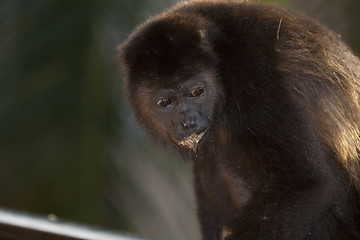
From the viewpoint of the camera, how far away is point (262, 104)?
14.4 feet

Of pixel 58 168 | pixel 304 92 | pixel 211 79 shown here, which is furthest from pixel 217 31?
pixel 58 168

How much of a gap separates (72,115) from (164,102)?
8.81 ft

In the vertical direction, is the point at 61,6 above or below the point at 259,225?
below

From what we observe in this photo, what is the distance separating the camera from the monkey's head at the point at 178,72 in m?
4.61

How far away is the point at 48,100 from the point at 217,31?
3.02 metres

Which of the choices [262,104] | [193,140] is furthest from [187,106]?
[262,104]

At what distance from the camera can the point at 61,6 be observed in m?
7.24

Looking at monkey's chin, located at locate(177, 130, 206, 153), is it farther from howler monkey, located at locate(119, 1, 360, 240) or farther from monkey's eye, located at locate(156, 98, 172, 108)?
monkey's eye, located at locate(156, 98, 172, 108)

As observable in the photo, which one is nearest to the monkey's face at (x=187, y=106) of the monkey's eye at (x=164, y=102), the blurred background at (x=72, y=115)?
the monkey's eye at (x=164, y=102)

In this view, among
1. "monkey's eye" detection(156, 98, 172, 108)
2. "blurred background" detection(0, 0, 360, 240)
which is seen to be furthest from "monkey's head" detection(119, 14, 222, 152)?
"blurred background" detection(0, 0, 360, 240)

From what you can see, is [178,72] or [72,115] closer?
[178,72]

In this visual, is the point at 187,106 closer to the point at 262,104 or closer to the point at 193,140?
the point at 193,140

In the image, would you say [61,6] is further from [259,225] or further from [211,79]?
[259,225]

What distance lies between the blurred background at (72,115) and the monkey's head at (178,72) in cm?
241
